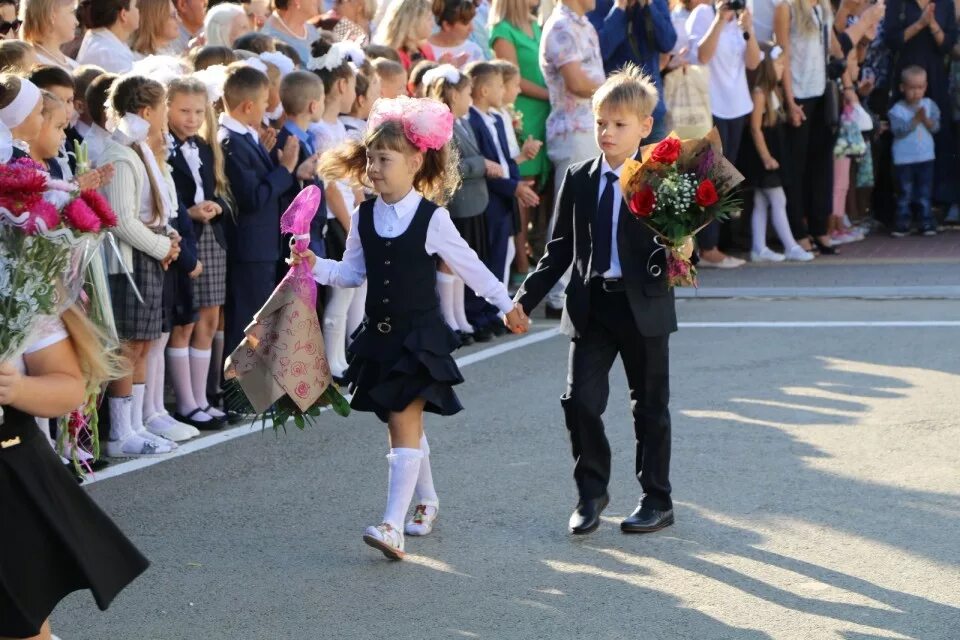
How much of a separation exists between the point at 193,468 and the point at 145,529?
1019 mm

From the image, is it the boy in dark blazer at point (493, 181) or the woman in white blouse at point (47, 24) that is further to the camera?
the boy in dark blazer at point (493, 181)

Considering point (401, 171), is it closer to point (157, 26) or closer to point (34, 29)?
point (34, 29)

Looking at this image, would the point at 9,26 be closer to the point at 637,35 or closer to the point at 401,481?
the point at 401,481

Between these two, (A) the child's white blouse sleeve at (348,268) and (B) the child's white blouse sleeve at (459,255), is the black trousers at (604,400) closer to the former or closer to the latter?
(B) the child's white blouse sleeve at (459,255)

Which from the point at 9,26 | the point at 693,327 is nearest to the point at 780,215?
the point at 693,327

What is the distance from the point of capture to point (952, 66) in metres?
15.6

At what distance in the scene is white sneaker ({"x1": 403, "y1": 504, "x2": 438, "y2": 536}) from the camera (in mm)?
6191

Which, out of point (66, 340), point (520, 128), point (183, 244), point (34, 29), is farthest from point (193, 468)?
point (520, 128)

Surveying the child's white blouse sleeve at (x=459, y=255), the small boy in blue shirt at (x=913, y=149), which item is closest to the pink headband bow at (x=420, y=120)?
the child's white blouse sleeve at (x=459, y=255)

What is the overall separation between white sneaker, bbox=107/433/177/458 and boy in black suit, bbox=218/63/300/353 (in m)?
1.24

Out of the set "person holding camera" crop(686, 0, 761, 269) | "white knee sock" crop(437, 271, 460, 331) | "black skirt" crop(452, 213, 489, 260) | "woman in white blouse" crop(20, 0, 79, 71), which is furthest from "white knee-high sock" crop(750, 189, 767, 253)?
"woman in white blouse" crop(20, 0, 79, 71)

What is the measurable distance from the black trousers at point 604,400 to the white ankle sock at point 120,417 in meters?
2.46

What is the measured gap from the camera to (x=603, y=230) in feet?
20.2

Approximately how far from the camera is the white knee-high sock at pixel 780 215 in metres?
13.7
